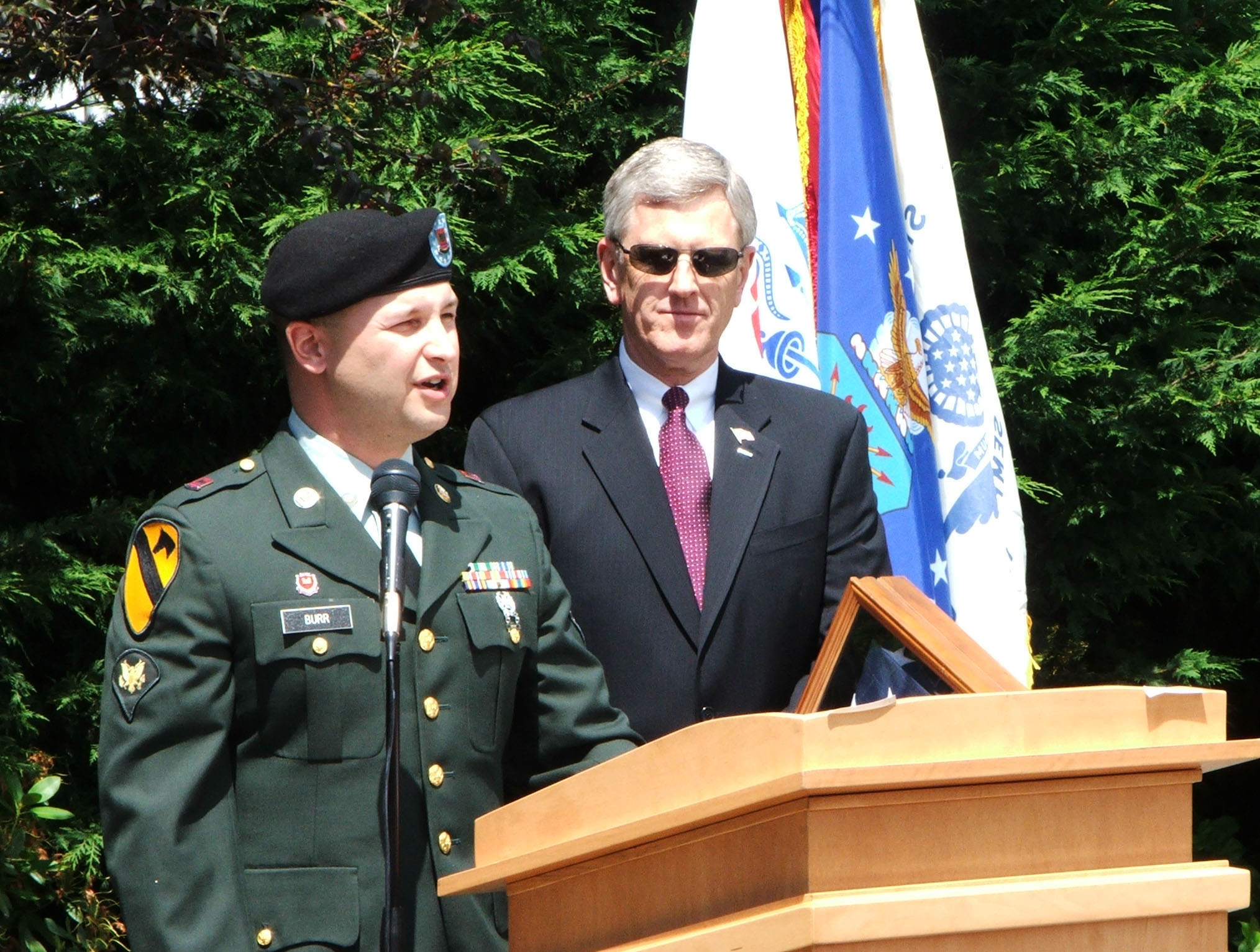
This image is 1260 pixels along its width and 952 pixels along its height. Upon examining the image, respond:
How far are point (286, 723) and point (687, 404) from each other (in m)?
1.22

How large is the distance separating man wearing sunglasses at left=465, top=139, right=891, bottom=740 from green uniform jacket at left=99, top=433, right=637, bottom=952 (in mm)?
570

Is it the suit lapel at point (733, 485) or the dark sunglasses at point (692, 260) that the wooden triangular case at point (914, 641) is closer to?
the suit lapel at point (733, 485)

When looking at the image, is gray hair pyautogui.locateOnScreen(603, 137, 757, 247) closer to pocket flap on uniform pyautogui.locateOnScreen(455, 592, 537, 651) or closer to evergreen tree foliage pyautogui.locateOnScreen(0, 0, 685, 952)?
evergreen tree foliage pyautogui.locateOnScreen(0, 0, 685, 952)

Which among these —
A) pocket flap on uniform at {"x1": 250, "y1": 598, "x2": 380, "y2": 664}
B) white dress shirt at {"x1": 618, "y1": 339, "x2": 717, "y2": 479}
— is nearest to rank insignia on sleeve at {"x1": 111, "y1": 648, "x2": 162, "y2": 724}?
pocket flap on uniform at {"x1": 250, "y1": 598, "x2": 380, "y2": 664}

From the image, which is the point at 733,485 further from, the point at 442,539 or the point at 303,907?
the point at 303,907

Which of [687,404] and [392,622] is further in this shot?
[687,404]

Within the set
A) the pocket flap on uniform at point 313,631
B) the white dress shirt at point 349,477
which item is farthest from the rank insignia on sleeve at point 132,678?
the white dress shirt at point 349,477

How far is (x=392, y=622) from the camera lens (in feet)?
6.09

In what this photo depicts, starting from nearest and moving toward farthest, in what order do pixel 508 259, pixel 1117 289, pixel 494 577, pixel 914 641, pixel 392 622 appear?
pixel 914 641 → pixel 392 622 → pixel 494 577 → pixel 508 259 → pixel 1117 289

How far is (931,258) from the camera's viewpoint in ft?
13.6

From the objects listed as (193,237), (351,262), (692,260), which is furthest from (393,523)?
(193,237)

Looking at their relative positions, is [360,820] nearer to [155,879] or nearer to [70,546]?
[155,879]

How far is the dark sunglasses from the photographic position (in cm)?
291

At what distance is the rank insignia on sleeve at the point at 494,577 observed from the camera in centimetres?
223
